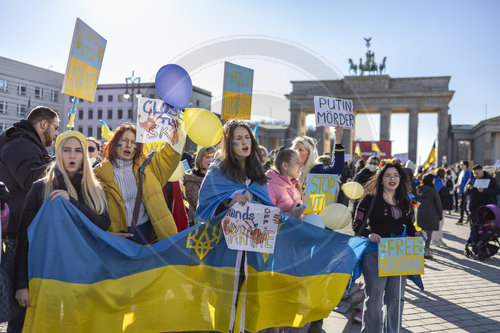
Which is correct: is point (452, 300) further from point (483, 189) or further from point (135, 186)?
point (483, 189)

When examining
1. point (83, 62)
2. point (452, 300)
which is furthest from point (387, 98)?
point (83, 62)

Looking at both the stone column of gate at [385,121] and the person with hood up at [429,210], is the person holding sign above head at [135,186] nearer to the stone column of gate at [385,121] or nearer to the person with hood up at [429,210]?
the person with hood up at [429,210]

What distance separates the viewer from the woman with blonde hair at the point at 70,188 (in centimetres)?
322

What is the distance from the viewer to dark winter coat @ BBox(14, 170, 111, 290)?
10.3 feet

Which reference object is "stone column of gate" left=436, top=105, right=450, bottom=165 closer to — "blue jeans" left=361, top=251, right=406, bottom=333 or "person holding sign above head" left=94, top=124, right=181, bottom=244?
"blue jeans" left=361, top=251, right=406, bottom=333

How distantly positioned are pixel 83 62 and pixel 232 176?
2623mm

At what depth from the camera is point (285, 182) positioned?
467cm

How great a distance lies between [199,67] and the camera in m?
5.53

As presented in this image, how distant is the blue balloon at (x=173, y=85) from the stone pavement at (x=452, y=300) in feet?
10.4

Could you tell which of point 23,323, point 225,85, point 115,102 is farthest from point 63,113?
point 23,323

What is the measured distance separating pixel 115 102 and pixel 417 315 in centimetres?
5778

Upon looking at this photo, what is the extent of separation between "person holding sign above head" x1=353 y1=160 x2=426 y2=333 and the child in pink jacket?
0.76 m

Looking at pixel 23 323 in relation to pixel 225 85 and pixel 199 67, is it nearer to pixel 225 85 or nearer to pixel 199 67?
pixel 199 67

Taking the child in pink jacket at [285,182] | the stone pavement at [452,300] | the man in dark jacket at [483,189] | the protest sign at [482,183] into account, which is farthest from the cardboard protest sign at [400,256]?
the protest sign at [482,183]
